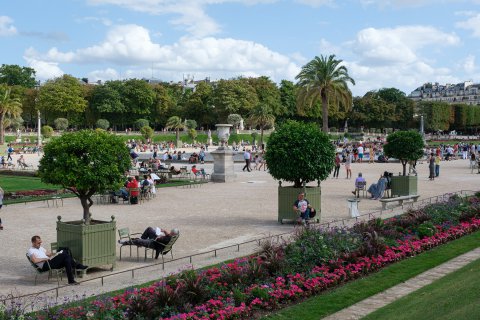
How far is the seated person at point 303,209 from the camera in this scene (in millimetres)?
15600

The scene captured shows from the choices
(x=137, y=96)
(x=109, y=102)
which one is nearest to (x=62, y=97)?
(x=109, y=102)

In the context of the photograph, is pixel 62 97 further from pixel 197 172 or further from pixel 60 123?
pixel 197 172

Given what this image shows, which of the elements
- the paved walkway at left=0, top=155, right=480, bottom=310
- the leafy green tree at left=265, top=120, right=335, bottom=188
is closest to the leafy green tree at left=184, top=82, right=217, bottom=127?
the paved walkway at left=0, top=155, right=480, bottom=310

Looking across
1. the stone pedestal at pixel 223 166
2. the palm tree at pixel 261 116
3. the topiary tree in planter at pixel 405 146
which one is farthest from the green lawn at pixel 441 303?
the palm tree at pixel 261 116

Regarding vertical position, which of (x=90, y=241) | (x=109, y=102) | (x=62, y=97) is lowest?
(x=90, y=241)

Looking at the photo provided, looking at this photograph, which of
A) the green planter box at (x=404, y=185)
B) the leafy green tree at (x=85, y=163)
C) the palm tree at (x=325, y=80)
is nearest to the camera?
the leafy green tree at (x=85, y=163)

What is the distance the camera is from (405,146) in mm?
23641

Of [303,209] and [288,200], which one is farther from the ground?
[288,200]

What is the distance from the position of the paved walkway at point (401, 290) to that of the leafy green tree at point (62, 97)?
3535 inches

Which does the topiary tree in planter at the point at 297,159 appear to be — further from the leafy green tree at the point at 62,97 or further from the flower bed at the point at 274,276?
the leafy green tree at the point at 62,97

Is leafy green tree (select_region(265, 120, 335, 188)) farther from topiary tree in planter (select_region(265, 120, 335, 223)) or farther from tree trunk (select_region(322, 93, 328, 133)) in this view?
tree trunk (select_region(322, 93, 328, 133))

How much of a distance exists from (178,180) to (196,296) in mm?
21857

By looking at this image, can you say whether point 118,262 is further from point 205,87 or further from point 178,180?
point 205,87

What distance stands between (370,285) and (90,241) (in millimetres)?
5310
